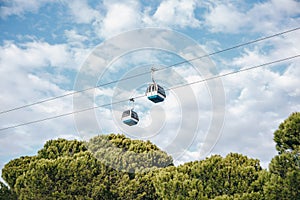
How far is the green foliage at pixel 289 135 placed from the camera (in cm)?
1605

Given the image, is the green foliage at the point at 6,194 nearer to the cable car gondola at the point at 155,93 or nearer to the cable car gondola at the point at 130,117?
the cable car gondola at the point at 130,117

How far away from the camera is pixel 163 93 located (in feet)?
43.0

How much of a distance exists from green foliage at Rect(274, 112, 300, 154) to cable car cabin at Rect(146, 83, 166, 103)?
6.39 metres

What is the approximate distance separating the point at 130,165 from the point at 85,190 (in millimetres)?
3311

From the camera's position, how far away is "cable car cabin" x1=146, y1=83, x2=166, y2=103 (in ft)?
41.7

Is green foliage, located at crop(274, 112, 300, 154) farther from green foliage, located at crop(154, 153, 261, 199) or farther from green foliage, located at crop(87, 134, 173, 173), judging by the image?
green foliage, located at crop(87, 134, 173, 173)

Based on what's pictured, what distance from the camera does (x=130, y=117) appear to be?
47.2ft

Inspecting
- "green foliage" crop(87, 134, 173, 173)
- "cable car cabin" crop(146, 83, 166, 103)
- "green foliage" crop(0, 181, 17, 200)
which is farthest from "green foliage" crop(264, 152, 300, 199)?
"green foliage" crop(0, 181, 17, 200)

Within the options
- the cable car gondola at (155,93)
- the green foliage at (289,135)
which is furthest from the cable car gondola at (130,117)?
the green foliage at (289,135)

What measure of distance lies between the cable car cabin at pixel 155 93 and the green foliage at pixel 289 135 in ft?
21.0

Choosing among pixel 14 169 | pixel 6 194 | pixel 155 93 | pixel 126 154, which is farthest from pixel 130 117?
pixel 14 169

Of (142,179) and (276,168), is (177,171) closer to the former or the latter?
(142,179)

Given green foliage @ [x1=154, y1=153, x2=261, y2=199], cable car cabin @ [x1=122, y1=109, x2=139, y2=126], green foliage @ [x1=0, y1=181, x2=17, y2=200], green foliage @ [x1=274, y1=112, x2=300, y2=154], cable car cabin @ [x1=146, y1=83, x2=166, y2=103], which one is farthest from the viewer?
green foliage @ [x1=0, y1=181, x2=17, y2=200]

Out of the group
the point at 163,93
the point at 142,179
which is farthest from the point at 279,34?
the point at 142,179
